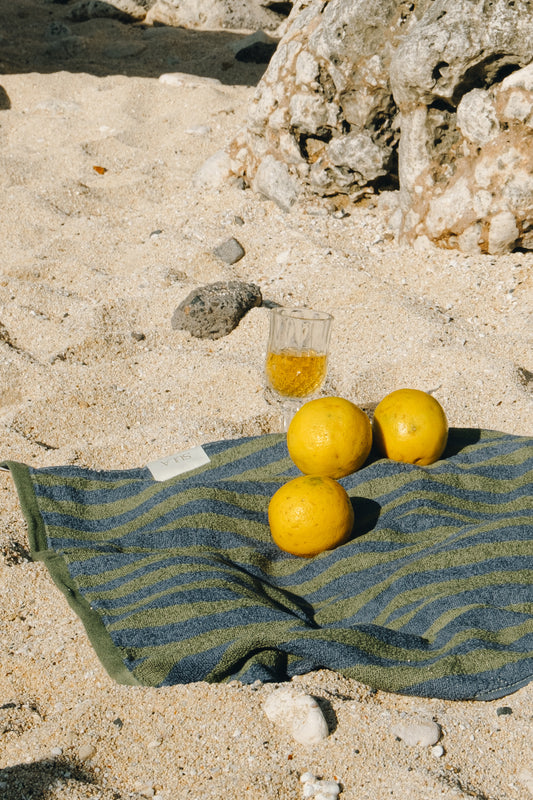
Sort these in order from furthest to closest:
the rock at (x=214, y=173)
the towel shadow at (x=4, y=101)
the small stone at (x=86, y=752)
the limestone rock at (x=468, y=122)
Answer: the towel shadow at (x=4, y=101)
the rock at (x=214, y=173)
the limestone rock at (x=468, y=122)
the small stone at (x=86, y=752)

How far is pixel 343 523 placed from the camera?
7.48 feet

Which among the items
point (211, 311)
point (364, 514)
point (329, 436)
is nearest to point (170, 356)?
point (211, 311)

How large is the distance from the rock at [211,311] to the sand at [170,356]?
0.06m

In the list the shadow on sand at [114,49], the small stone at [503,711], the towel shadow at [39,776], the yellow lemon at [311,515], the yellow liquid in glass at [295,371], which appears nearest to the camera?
the towel shadow at [39,776]

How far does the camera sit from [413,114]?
4.27m

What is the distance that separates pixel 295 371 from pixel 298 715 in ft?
4.54

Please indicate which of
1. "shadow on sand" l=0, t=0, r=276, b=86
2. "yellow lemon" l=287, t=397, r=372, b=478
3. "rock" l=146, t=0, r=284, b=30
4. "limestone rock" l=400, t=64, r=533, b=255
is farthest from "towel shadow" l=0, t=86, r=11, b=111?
"yellow lemon" l=287, t=397, r=372, b=478

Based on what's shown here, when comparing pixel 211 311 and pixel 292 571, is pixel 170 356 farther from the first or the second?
pixel 292 571

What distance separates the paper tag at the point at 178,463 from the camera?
273 centimetres

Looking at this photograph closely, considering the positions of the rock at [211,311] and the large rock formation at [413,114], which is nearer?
the rock at [211,311]

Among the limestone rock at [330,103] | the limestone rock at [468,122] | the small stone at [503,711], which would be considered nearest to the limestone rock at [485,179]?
the limestone rock at [468,122]

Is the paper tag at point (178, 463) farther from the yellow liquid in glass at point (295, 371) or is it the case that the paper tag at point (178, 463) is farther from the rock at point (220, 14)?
the rock at point (220, 14)

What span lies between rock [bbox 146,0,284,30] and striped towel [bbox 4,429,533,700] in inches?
284

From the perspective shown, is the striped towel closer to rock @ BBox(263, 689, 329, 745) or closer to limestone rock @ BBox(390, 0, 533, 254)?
rock @ BBox(263, 689, 329, 745)
